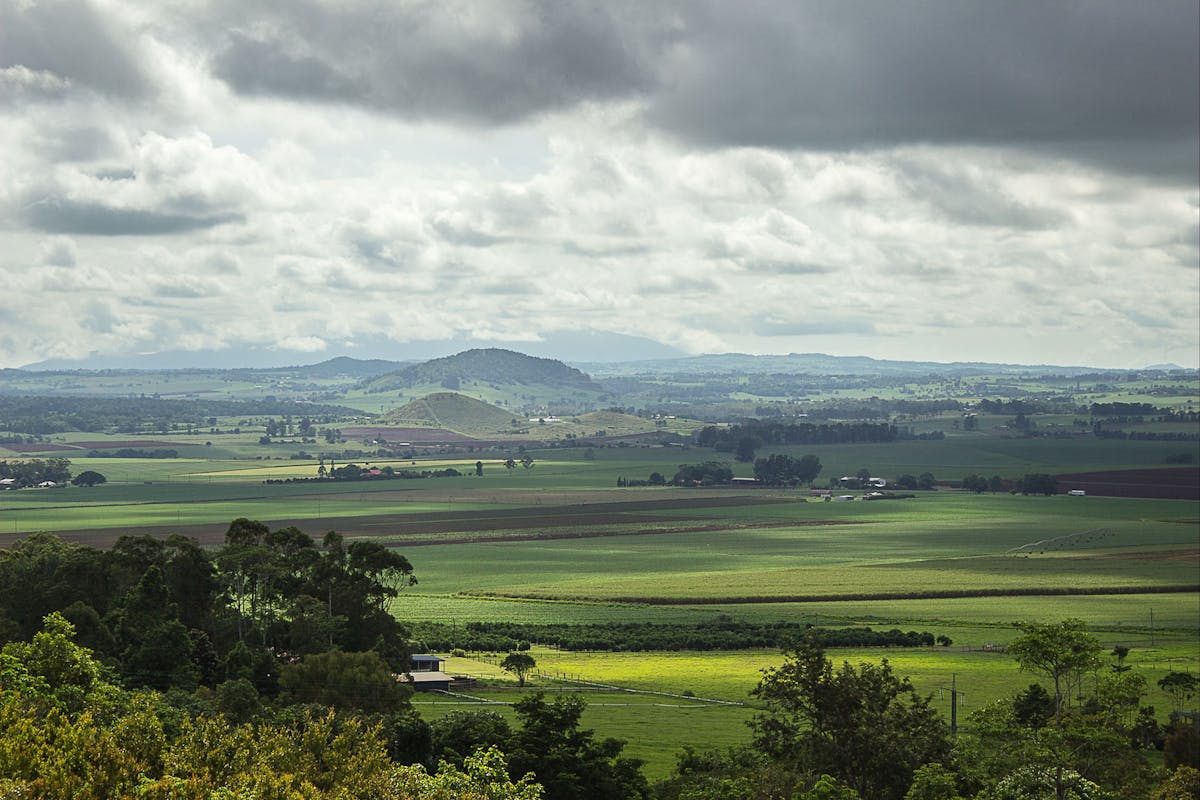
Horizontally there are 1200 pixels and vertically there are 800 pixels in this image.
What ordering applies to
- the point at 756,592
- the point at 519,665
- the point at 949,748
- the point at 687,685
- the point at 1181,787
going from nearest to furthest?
the point at 1181,787, the point at 949,748, the point at 687,685, the point at 519,665, the point at 756,592

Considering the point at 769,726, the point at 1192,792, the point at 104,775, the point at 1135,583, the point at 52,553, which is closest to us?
the point at 104,775

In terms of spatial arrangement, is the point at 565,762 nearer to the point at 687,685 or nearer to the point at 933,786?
the point at 933,786

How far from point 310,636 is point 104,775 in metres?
52.6

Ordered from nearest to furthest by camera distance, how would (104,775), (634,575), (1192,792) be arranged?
(104,775)
(1192,792)
(634,575)

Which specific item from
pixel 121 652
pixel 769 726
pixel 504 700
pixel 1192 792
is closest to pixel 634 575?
pixel 504 700

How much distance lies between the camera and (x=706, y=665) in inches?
4048

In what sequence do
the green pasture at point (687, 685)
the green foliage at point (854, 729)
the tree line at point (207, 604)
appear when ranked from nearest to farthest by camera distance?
the green foliage at point (854, 729) → the green pasture at point (687, 685) → the tree line at point (207, 604)

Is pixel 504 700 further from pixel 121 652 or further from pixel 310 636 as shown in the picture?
pixel 121 652

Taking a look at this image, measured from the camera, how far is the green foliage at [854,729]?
61719mm

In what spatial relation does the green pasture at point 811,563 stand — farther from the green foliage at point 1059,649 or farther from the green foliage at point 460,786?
the green foliage at point 460,786

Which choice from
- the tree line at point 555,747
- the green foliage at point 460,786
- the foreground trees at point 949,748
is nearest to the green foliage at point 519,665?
the tree line at point 555,747

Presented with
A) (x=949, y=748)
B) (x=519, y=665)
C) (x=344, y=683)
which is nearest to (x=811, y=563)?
(x=519, y=665)

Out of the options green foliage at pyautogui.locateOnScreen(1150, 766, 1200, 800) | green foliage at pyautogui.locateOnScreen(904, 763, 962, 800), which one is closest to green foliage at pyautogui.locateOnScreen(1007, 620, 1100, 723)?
green foliage at pyautogui.locateOnScreen(1150, 766, 1200, 800)

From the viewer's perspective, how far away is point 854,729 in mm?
62969
